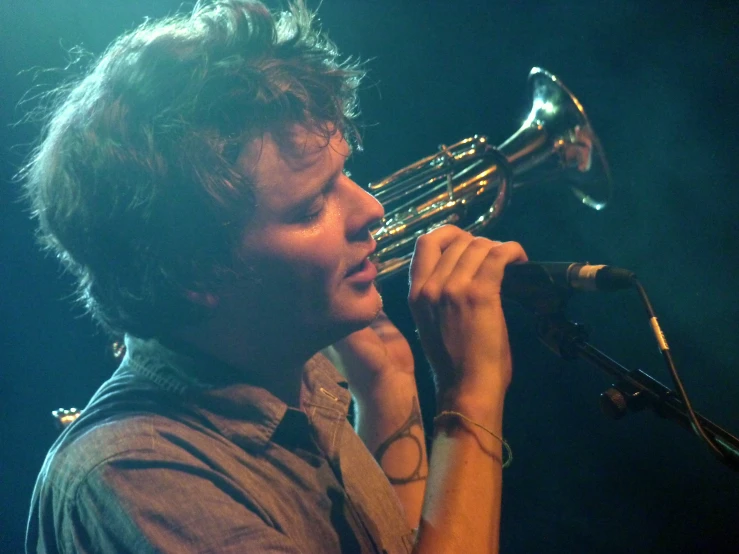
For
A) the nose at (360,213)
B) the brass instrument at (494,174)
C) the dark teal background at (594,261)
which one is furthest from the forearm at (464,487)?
the dark teal background at (594,261)

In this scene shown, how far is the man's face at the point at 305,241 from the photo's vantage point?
119cm

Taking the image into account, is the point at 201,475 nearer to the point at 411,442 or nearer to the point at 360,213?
the point at 360,213

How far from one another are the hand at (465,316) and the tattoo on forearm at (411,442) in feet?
1.54

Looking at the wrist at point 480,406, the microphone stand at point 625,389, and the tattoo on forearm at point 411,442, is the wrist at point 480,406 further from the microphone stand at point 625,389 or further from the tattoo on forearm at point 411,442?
the tattoo on forearm at point 411,442

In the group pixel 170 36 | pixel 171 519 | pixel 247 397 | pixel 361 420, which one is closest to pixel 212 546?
pixel 171 519

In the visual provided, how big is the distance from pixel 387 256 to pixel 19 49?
1.51 m

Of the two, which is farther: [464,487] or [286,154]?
[286,154]

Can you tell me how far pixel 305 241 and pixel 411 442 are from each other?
73 cm

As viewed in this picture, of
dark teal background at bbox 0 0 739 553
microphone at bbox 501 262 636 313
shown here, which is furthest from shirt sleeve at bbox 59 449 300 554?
dark teal background at bbox 0 0 739 553

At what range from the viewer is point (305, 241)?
1183 mm

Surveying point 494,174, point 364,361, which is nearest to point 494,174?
point 494,174

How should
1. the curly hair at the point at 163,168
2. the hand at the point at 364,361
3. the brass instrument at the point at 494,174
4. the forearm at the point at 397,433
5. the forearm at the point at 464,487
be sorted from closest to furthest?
the forearm at the point at 464,487
the curly hair at the point at 163,168
the forearm at the point at 397,433
the hand at the point at 364,361
the brass instrument at the point at 494,174

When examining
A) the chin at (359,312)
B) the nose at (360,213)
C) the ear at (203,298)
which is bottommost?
the chin at (359,312)

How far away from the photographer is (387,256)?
6.02ft
